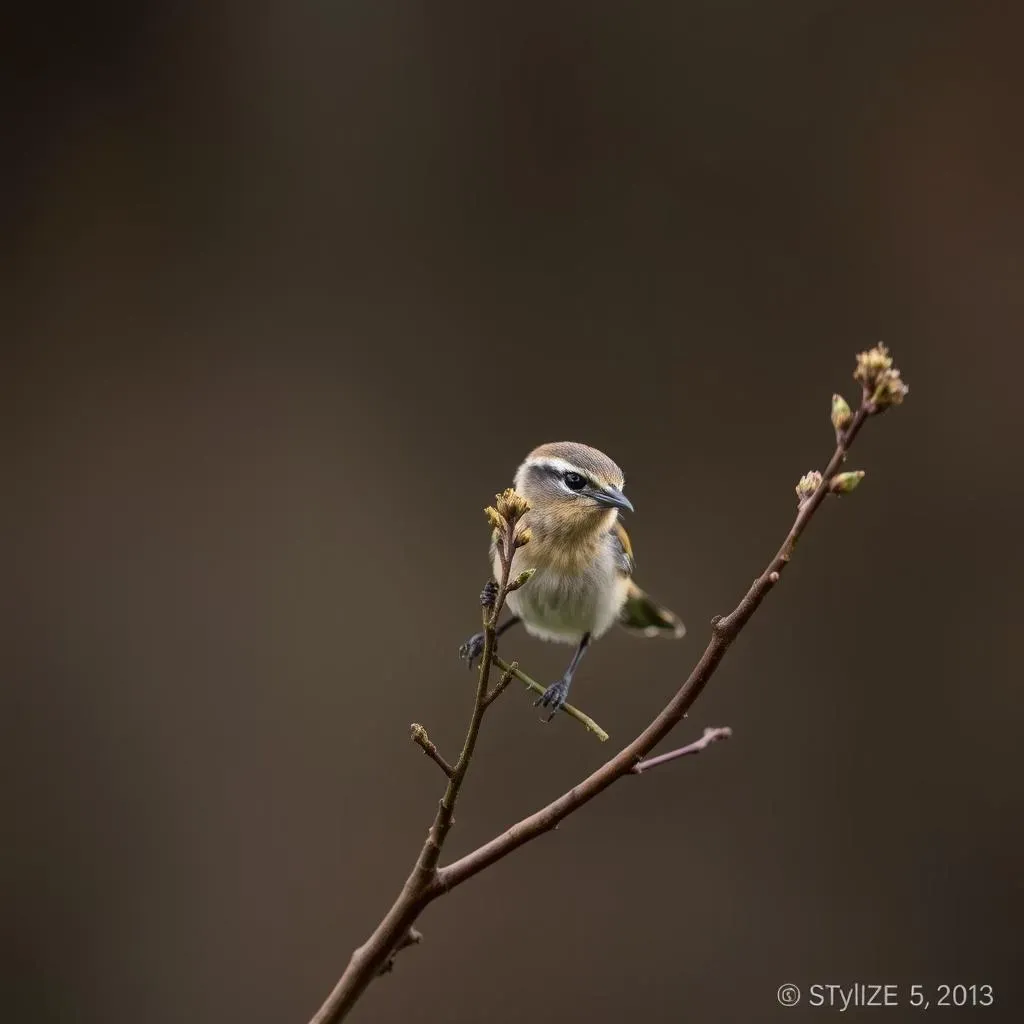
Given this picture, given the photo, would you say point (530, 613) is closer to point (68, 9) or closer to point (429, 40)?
point (429, 40)

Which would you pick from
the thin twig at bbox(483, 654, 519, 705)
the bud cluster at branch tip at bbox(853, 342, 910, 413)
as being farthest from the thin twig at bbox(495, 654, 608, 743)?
the bud cluster at branch tip at bbox(853, 342, 910, 413)

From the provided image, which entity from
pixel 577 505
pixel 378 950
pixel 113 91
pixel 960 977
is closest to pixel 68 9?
pixel 113 91

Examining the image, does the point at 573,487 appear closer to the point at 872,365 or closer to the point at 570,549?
the point at 570,549

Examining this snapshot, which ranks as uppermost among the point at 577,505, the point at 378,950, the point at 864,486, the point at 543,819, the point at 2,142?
the point at 2,142

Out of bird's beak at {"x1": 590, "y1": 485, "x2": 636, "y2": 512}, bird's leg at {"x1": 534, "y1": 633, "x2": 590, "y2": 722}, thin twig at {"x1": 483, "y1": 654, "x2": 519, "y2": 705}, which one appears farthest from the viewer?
bird's beak at {"x1": 590, "y1": 485, "x2": 636, "y2": 512}

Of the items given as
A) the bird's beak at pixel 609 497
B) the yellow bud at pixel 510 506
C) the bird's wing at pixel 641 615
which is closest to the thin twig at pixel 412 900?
the yellow bud at pixel 510 506

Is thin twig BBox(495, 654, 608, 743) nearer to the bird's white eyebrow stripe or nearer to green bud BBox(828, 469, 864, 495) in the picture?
green bud BBox(828, 469, 864, 495)
